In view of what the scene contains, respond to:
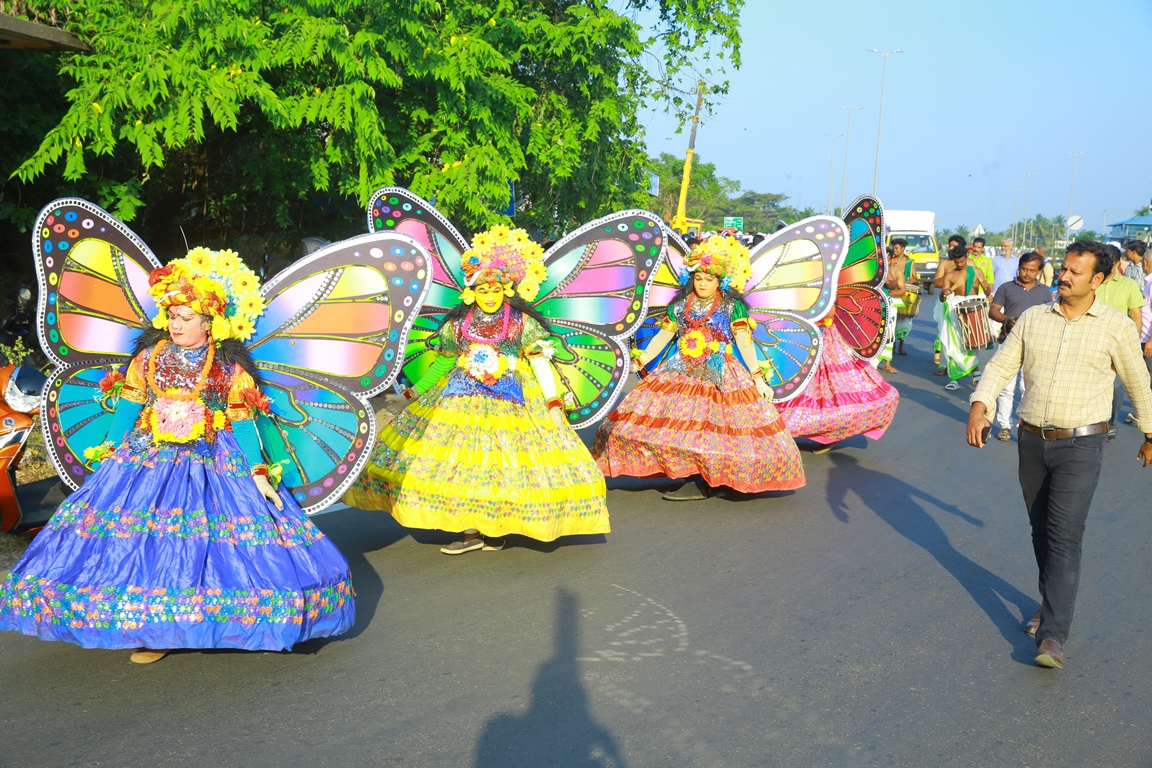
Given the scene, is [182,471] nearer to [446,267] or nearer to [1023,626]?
[446,267]

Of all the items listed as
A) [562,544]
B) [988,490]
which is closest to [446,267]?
[562,544]

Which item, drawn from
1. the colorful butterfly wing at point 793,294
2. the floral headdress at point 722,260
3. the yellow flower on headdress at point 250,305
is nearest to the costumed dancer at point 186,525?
the yellow flower on headdress at point 250,305

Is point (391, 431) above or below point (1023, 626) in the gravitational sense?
above

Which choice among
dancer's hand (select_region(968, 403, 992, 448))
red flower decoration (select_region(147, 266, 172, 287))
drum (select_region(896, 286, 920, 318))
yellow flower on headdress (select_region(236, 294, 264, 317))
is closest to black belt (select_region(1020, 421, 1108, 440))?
dancer's hand (select_region(968, 403, 992, 448))

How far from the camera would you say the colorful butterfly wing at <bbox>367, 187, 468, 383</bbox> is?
734 cm

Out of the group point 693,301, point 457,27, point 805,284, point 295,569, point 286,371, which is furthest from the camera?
point 457,27

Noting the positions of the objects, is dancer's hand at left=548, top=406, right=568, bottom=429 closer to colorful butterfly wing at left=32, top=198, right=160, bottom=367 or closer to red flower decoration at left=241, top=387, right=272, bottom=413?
red flower decoration at left=241, top=387, right=272, bottom=413

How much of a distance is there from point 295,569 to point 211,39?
218 inches

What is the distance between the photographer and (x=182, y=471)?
15.9 ft

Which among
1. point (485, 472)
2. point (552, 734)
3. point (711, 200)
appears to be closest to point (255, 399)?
point (485, 472)

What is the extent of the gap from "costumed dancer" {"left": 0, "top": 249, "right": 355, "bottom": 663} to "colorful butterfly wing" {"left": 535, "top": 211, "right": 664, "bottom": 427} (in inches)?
108

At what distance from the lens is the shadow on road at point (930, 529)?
18.7 ft

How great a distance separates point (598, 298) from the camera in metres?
7.54

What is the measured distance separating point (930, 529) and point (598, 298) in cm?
283
